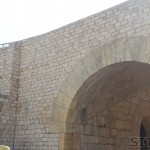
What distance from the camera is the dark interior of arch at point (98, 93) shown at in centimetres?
757

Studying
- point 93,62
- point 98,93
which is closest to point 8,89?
point 98,93

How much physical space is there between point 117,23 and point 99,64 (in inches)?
39.6

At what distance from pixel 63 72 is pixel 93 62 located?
1.03 metres

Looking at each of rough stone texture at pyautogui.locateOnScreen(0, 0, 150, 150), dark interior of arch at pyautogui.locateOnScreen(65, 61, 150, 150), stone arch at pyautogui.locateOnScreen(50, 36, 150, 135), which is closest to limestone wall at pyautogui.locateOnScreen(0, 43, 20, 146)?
rough stone texture at pyautogui.locateOnScreen(0, 0, 150, 150)

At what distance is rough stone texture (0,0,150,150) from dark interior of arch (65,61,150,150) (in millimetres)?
47

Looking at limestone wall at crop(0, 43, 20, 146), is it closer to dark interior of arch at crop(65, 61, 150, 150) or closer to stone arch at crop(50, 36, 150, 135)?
stone arch at crop(50, 36, 150, 135)

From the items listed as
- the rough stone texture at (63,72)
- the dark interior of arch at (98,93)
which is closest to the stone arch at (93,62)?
the rough stone texture at (63,72)

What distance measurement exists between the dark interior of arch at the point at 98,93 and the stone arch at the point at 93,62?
0.43 ft

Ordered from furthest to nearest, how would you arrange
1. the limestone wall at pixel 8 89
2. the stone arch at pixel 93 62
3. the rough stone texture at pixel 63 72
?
1. the limestone wall at pixel 8 89
2. the rough stone texture at pixel 63 72
3. the stone arch at pixel 93 62

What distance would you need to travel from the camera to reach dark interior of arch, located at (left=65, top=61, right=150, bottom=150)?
24.8ft

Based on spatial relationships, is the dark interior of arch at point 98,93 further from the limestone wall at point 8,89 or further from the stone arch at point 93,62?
the limestone wall at point 8,89

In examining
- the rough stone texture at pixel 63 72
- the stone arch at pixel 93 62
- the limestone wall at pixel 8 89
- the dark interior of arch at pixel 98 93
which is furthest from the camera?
the limestone wall at pixel 8 89

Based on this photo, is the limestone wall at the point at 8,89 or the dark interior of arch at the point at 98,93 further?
the limestone wall at the point at 8,89

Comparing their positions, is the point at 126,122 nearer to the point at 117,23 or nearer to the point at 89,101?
the point at 89,101
